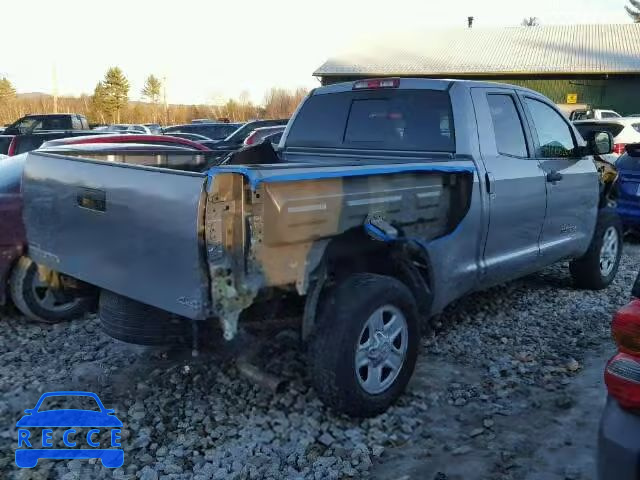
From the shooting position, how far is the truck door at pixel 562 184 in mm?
5328

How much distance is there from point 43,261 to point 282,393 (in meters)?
1.78

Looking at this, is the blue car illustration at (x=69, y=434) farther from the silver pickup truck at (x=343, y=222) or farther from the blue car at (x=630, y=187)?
the blue car at (x=630, y=187)

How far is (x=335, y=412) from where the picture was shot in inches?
141

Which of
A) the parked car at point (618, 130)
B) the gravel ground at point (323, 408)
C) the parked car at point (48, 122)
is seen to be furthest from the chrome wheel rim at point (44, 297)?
the parked car at point (48, 122)

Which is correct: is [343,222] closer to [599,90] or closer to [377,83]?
[377,83]

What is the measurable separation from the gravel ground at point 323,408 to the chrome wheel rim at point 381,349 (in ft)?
0.74

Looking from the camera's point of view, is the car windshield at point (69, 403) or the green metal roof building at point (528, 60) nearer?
the car windshield at point (69, 403)

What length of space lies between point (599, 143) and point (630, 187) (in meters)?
2.94

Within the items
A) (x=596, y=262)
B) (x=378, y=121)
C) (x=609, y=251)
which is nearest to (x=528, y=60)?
(x=609, y=251)

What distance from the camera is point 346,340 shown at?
3.40m

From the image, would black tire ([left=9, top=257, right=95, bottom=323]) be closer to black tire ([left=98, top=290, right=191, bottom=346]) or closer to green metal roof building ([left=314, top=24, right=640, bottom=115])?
black tire ([left=98, top=290, right=191, bottom=346])

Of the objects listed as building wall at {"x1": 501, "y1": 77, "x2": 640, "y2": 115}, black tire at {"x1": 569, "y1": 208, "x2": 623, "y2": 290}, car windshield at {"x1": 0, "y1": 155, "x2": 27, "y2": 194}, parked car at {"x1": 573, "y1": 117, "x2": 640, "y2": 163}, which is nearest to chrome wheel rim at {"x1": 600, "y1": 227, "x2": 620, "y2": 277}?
black tire at {"x1": 569, "y1": 208, "x2": 623, "y2": 290}

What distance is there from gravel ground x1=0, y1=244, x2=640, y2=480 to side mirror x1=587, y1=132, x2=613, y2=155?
1624mm

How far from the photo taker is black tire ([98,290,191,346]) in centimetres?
347
